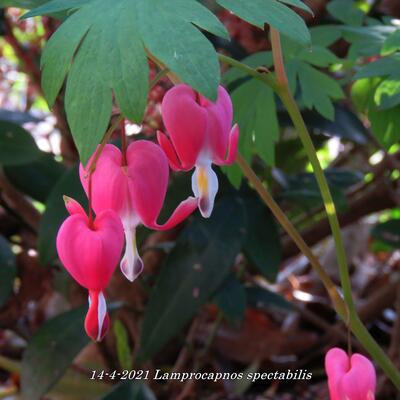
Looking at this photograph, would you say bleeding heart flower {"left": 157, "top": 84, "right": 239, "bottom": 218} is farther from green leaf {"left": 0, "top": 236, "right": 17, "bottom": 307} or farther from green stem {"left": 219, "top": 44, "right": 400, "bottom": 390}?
green leaf {"left": 0, "top": 236, "right": 17, "bottom": 307}

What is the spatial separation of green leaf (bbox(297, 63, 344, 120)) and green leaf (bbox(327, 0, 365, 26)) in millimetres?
177

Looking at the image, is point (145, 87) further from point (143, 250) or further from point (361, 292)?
point (361, 292)

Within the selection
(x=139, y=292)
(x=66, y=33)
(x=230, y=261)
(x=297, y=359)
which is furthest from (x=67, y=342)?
(x=66, y=33)

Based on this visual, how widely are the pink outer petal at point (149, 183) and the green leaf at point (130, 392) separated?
62 centimetres

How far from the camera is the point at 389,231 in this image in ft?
5.11

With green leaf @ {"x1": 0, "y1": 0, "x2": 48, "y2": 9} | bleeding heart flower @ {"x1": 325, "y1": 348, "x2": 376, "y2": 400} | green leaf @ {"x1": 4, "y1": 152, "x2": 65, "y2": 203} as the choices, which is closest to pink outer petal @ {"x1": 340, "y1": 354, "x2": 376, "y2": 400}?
bleeding heart flower @ {"x1": 325, "y1": 348, "x2": 376, "y2": 400}

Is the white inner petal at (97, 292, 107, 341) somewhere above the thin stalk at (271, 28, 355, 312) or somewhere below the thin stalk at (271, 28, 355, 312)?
below

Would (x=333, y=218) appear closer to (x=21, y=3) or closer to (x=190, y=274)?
(x=21, y=3)

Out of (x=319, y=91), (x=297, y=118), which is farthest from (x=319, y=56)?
(x=297, y=118)

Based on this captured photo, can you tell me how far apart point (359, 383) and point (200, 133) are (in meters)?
0.28

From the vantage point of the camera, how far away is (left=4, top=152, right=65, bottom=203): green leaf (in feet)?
4.42

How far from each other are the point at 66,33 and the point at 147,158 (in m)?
0.12

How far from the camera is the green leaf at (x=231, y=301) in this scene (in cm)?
123

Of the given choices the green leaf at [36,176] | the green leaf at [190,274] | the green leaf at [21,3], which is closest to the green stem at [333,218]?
the green leaf at [21,3]
